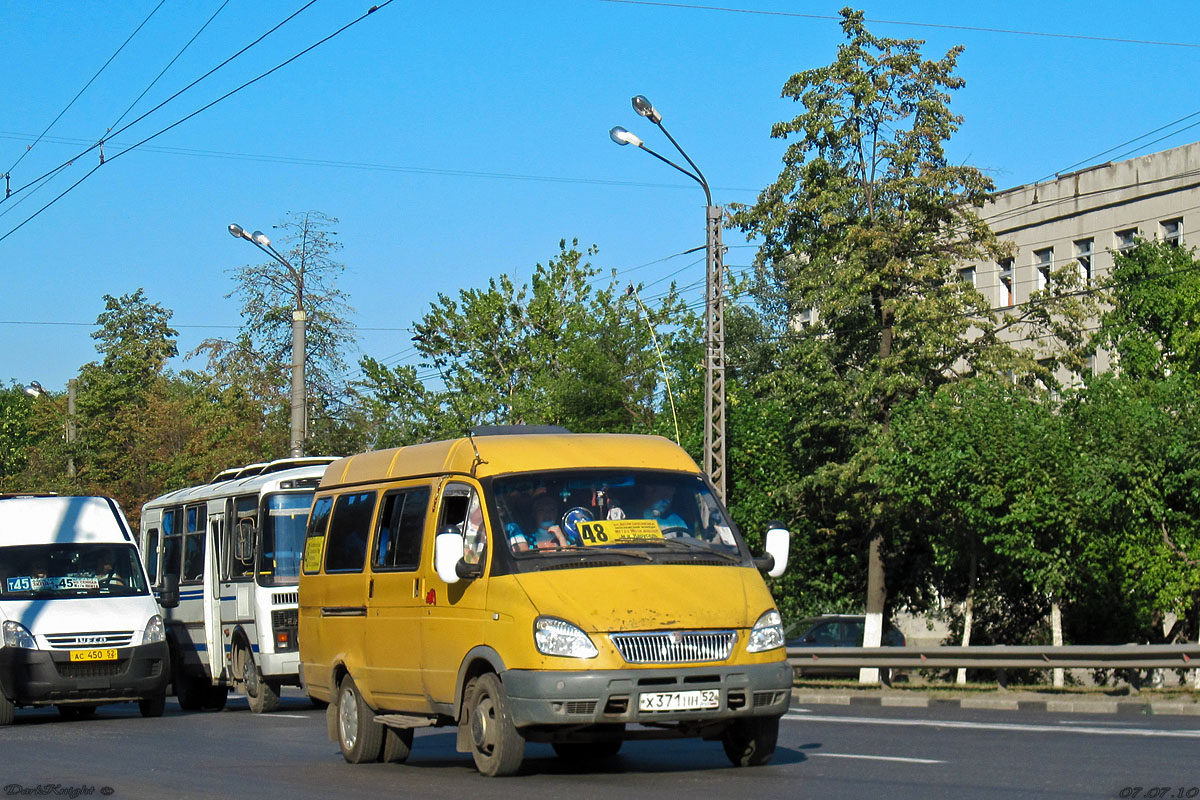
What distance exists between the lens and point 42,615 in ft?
61.1

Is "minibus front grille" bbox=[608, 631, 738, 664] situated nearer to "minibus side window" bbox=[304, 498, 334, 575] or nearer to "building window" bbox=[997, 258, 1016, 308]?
"minibus side window" bbox=[304, 498, 334, 575]

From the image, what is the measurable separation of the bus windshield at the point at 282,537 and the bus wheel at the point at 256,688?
3.89 feet

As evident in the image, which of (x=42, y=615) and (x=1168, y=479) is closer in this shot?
(x=42, y=615)

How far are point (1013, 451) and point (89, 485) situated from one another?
33.6 meters

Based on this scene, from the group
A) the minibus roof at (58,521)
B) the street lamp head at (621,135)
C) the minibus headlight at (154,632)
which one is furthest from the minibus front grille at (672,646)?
the street lamp head at (621,135)

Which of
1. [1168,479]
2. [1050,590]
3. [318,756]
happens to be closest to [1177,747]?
[318,756]

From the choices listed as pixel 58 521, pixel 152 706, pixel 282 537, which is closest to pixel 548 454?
pixel 282 537

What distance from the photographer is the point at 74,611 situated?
18812 mm

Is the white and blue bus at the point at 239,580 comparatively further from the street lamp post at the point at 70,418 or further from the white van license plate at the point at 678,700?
the street lamp post at the point at 70,418

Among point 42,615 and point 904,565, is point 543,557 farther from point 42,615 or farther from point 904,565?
point 904,565

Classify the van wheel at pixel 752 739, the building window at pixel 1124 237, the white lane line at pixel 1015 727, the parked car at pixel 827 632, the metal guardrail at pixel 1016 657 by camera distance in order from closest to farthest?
the van wheel at pixel 752 739 → the white lane line at pixel 1015 727 → the metal guardrail at pixel 1016 657 → the parked car at pixel 827 632 → the building window at pixel 1124 237

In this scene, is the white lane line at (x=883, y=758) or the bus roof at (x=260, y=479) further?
the bus roof at (x=260, y=479)

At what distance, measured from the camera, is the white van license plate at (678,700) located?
30.5 ft

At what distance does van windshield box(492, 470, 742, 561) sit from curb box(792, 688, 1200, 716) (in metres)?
8.07
